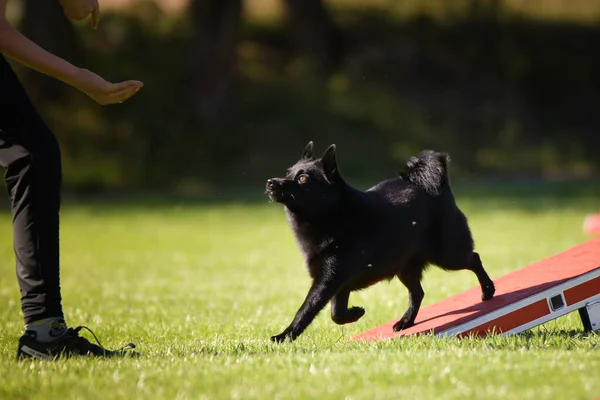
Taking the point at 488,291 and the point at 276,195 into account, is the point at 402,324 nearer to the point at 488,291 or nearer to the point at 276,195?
the point at 488,291

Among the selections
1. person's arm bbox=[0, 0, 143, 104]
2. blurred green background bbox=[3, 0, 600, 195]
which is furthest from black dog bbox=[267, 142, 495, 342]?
blurred green background bbox=[3, 0, 600, 195]

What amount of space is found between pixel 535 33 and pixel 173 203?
14.6 m

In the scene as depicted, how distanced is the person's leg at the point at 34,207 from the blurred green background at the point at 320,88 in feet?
53.1

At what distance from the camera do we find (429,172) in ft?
18.6

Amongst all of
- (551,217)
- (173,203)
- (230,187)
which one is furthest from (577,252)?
(230,187)

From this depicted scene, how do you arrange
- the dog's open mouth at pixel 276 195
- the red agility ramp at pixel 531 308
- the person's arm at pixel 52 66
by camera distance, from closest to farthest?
the person's arm at pixel 52 66, the red agility ramp at pixel 531 308, the dog's open mouth at pixel 276 195

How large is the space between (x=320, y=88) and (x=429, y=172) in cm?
1932

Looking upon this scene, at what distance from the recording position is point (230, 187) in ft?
69.3

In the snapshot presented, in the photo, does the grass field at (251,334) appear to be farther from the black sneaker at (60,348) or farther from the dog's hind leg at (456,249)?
the dog's hind leg at (456,249)

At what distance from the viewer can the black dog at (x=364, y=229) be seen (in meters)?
5.19

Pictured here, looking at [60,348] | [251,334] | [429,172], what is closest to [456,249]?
[429,172]

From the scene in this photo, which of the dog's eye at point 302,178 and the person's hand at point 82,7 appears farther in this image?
the dog's eye at point 302,178

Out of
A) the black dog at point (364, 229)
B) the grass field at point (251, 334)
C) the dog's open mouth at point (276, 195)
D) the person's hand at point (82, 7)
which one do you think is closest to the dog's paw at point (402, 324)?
the black dog at point (364, 229)

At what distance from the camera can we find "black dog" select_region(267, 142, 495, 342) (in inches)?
204
